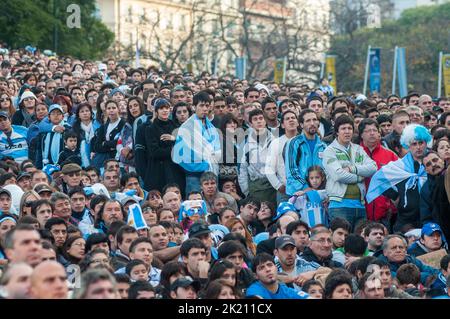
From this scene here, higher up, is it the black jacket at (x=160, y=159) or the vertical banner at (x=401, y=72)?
the vertical banner at (x=401, y=72)

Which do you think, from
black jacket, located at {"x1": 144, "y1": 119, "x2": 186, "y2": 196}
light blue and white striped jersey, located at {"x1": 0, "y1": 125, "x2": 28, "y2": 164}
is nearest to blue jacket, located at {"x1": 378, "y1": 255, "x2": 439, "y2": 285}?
black jacket, located at {"x1": 144, "y1": 119, "x2": 186, "y2": 196}

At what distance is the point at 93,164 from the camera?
17688 mm

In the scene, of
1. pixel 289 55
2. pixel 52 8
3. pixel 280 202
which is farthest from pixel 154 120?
pixel 289 55

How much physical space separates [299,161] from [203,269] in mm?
4108

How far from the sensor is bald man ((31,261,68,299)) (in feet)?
24.7

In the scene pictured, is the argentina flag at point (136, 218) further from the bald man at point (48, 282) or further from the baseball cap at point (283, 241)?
the bald man at point (48, 282)

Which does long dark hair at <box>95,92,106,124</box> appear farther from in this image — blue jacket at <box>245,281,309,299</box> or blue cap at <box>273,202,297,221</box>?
blue jacket at <box>245,281,309,299</box>

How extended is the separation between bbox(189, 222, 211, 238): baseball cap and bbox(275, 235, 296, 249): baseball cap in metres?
0.68

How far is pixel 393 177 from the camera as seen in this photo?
46.9 feet

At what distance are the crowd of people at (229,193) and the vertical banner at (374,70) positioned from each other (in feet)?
26.3

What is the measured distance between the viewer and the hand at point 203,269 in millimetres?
11242

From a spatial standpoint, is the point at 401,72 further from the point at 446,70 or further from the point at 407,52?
the point at 407,52

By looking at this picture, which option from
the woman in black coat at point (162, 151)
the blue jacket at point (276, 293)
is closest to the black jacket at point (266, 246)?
A: the blue jacket at point (276, 293)
